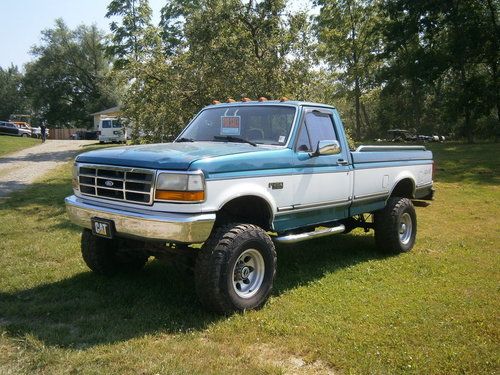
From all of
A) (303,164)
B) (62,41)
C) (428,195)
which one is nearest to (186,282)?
(303,164)

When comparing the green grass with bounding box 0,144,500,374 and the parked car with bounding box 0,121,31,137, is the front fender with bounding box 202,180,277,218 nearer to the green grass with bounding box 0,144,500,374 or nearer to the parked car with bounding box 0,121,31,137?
the green grass with bounding box 0,144,500,374

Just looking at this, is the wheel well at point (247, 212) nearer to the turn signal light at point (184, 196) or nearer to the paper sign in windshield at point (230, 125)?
the turn signal light at point (184, 196)

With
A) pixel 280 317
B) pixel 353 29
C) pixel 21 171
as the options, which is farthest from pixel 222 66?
pixel 353 29

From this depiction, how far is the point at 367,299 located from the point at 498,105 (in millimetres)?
27278

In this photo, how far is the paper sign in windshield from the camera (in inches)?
224

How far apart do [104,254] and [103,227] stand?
1165mm

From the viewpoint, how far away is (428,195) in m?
8.02

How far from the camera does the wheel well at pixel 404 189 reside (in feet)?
24.5

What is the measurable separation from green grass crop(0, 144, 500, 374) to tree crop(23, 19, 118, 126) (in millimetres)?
57017

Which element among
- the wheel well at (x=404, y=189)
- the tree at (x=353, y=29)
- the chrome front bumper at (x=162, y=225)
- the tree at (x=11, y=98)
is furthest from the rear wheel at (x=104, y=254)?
the tree at (x=11, y=98)

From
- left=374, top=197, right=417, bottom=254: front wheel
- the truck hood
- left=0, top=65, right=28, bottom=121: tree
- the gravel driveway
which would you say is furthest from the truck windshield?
left=0, top=65, right=28, bottom=121: tree

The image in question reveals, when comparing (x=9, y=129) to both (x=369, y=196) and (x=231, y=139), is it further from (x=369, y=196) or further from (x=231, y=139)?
(x=369, y=196)

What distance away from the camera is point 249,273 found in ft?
15.9

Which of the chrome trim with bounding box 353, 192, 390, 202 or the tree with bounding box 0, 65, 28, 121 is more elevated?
the tree with bounding box 0, 65, 28, 121
